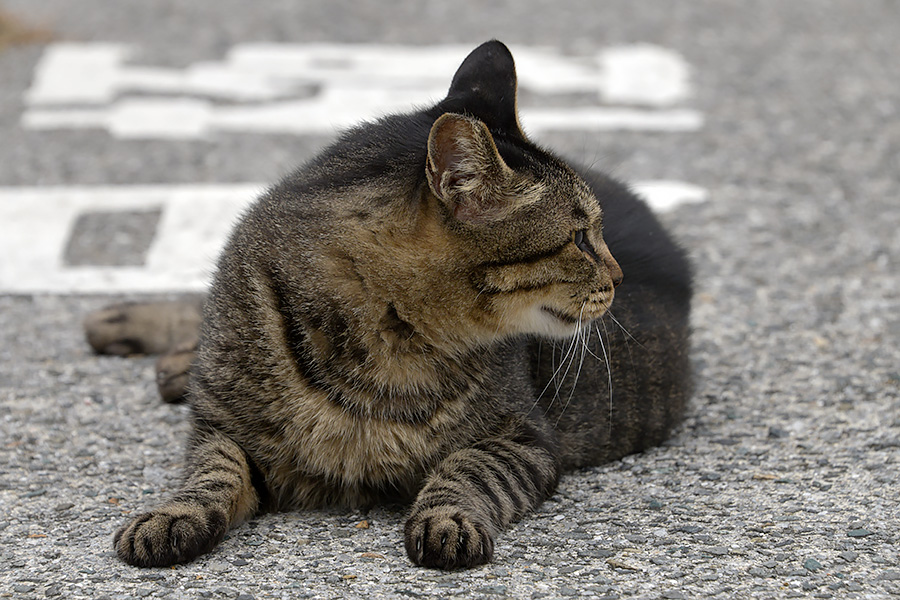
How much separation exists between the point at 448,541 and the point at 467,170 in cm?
104

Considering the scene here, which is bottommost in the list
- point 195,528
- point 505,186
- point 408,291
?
point 195,528

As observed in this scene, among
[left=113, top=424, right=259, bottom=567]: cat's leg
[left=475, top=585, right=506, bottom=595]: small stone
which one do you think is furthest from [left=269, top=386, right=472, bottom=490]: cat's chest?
[left=475, top=585, right=506, bottom=595]: small stone

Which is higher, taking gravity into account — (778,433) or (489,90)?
(489,90)

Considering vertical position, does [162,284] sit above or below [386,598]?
below

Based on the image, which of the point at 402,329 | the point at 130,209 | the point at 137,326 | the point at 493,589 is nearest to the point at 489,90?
the point at 402,329

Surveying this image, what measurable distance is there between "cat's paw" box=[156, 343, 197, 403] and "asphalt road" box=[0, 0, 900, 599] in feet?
0.25

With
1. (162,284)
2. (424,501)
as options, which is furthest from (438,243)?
(162,284)

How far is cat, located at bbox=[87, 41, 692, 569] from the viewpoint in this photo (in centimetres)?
313

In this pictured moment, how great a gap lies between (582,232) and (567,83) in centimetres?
498

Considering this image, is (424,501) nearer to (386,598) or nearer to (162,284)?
(386,598)

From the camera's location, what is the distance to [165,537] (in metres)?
3.02

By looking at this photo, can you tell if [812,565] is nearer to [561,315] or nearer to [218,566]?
[561,315]

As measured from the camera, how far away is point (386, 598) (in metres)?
2.89

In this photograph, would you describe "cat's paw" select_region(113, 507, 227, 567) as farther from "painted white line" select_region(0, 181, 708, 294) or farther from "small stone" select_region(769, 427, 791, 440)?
"painted white line" select_region(0, 181, 708, 294)
